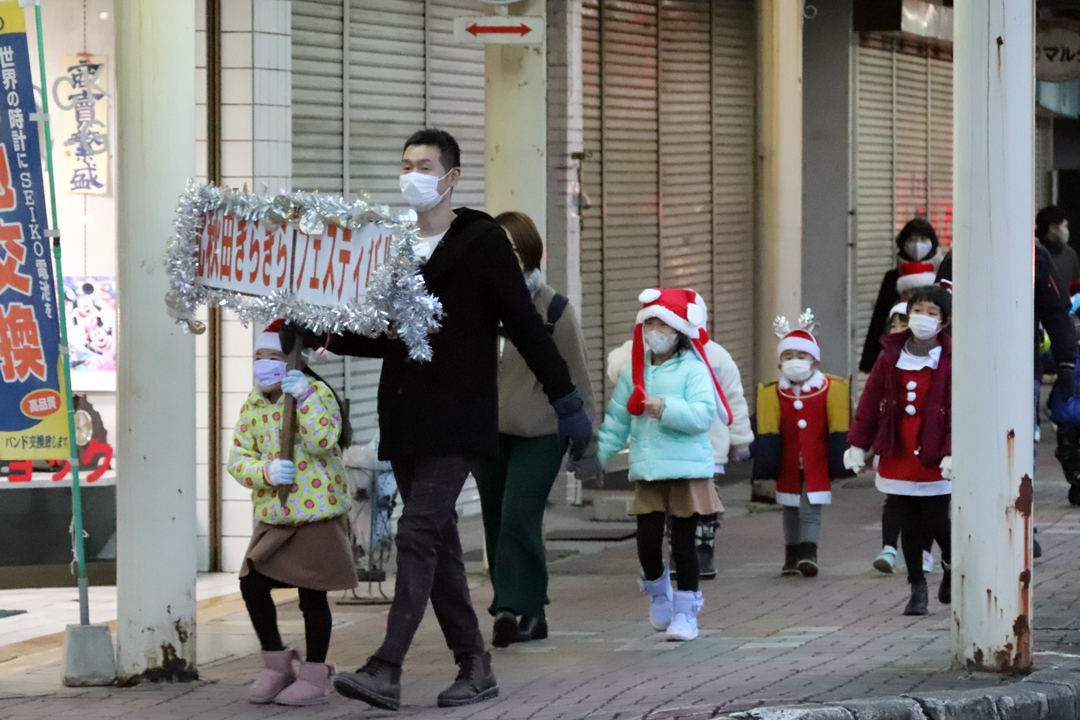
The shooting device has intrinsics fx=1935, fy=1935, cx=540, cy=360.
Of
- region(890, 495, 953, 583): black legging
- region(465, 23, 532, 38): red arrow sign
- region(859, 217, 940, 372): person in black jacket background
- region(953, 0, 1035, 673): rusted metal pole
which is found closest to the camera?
region(953, 0, 1035, 673): rusted metal pole

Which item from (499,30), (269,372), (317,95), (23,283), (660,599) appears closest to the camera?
(269,372)

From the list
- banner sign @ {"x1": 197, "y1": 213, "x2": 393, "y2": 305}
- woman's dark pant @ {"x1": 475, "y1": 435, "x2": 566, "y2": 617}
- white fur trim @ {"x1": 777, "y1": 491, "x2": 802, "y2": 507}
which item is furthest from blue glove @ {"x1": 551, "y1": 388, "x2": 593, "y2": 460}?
white fur trim @ {"x1": 777, "y1": 491, "x2": 802, "y2": 507}

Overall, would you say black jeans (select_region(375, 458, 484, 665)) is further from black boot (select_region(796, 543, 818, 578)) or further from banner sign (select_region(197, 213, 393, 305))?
black boot (select_region(796, 543, 818, 578))

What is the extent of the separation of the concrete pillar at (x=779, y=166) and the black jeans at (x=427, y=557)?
781 cm

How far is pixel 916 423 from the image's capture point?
891 cm

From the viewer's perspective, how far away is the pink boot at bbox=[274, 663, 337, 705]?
6.76 meters

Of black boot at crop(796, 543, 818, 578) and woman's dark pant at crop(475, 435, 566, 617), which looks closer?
woman's dark pant at crop(475, 435, 566, 617)

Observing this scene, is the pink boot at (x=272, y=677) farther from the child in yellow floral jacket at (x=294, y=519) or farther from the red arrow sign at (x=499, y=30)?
the red arrow sign at (x=499, y=30)

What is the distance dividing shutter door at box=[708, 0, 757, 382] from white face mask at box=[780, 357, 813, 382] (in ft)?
19.9

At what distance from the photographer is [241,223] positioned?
21.8 ft

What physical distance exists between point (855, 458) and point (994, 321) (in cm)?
220

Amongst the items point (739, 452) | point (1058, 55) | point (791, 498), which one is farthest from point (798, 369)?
point (1058, 55)

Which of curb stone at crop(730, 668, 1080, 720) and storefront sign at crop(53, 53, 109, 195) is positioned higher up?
storefront sign at crop(53, 53, 109, 195)

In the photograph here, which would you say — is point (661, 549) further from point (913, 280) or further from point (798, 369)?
point (913, 280)
